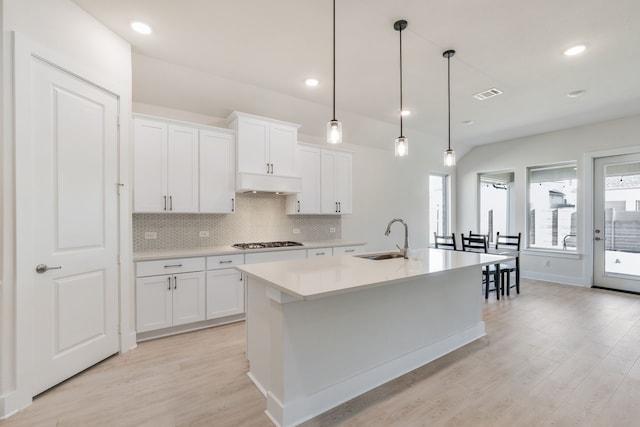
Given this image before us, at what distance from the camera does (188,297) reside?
317 cm

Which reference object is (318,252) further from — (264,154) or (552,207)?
(552,207)

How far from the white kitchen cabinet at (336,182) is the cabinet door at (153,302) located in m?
2.36

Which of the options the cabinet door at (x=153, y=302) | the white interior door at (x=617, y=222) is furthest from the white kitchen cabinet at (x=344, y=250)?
the white interior door at (x=617, y=222)

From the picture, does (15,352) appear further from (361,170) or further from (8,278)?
(361,170)

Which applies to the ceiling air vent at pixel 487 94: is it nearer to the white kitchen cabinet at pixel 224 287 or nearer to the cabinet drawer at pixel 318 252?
the cabinet drawer at pixel 318 252

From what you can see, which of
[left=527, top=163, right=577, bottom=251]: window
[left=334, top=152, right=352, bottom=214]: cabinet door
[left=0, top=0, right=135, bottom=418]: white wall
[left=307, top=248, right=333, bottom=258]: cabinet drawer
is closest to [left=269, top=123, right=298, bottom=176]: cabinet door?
[left=334, top=152, right=352, bottom=214]: cabinet door

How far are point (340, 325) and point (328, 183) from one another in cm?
281

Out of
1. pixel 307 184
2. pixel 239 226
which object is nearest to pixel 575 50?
pixel 307 184

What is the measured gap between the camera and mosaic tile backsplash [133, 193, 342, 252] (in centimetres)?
346

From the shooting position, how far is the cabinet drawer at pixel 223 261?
329 centimetres

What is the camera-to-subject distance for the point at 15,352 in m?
1.93

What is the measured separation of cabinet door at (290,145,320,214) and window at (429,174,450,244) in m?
3.35

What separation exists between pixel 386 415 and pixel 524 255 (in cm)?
552

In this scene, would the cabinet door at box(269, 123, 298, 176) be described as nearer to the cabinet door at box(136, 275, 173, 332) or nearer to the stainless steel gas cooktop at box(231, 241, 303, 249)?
the stainless steel gas cooktop at box(231, 241, 303, 249)
